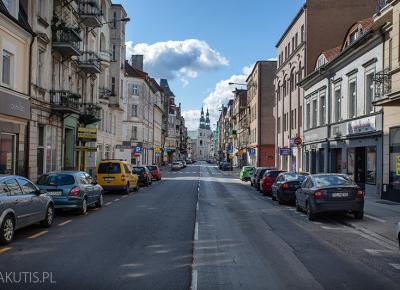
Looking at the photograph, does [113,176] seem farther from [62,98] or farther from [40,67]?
[40,67]

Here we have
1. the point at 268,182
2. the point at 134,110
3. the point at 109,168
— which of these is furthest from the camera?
the point at 134,110

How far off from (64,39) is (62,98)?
11.1 ft

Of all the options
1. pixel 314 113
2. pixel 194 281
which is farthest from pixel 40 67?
pixel 194 281

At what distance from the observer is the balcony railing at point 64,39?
93.1ft

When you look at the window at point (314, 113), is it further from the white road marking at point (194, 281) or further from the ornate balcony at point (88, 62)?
the white road marking at point (194, 281)

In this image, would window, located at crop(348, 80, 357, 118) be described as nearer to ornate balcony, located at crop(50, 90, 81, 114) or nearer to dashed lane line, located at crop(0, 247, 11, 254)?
ornate balcony, located at crop(50, 90, 81, 114)

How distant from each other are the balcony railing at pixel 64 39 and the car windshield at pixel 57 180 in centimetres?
1361

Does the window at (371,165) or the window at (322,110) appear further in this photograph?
the window at (322,110)

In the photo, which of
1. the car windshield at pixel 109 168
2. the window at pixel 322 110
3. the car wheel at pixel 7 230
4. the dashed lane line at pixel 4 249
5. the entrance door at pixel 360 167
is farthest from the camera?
the window at pixel 322 110

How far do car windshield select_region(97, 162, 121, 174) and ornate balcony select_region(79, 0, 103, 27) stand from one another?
1166 cm

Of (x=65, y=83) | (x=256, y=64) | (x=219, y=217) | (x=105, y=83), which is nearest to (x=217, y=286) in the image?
(x=219, y=217)

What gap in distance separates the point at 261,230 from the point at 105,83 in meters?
32.9

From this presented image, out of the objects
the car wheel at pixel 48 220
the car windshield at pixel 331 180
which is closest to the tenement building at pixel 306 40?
the car windshield at pixel 331 180

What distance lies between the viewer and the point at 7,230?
10.7 meters
